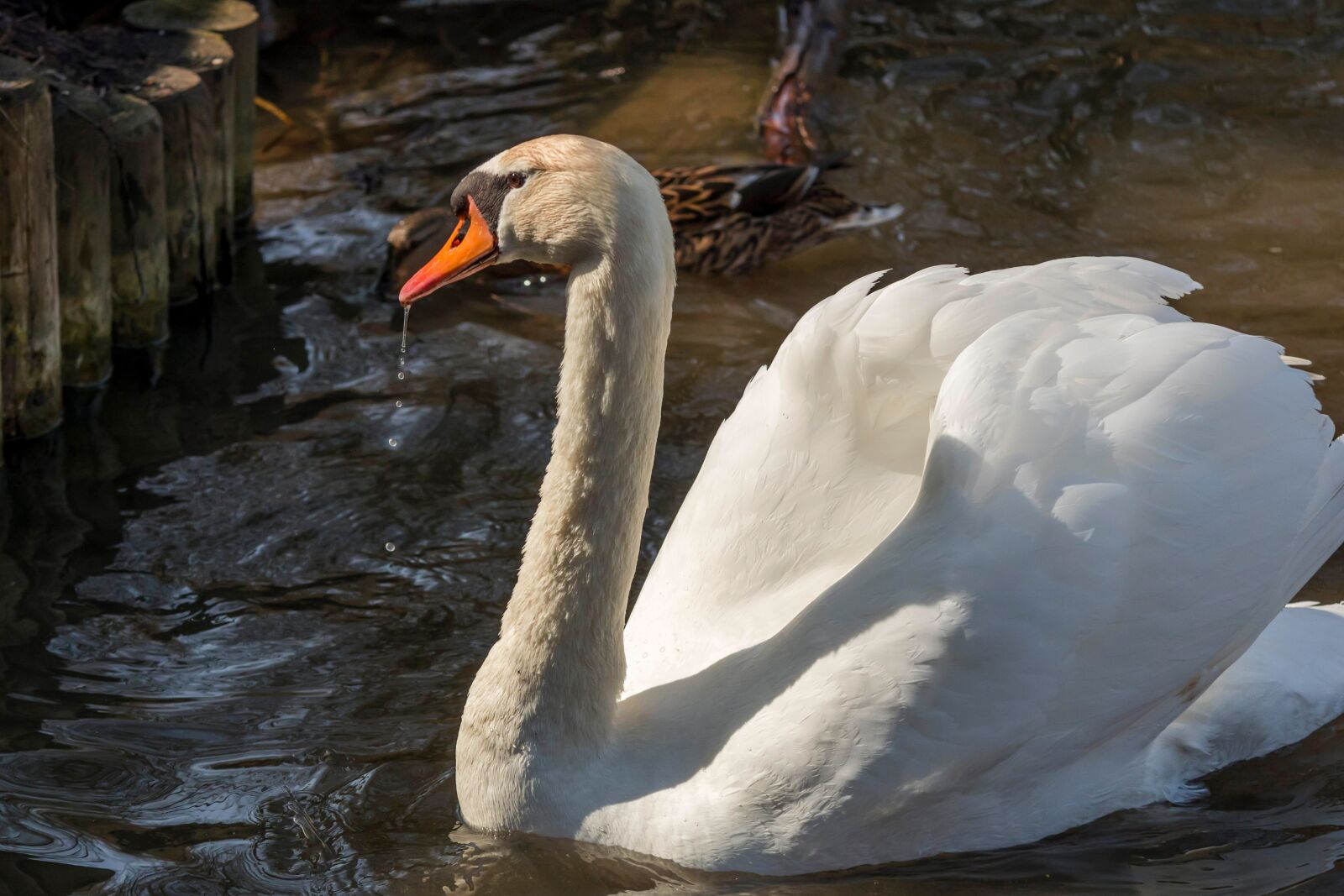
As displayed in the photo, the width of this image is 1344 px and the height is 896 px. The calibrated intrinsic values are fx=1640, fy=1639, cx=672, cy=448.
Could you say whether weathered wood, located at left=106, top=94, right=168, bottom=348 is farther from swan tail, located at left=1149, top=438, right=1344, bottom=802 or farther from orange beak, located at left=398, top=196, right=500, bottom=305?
swan tail, located at left=1149, top=438, right=1344, bottom=802

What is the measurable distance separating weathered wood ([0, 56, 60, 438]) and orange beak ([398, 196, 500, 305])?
8.04 ft

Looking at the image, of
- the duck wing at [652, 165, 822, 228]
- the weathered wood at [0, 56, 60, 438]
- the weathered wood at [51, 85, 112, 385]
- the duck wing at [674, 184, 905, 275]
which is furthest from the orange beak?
the duck wing at [652, 165, 822, 228]

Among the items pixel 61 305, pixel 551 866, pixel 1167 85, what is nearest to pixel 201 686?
pixel 551 866

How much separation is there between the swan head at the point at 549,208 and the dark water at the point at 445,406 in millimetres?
1326

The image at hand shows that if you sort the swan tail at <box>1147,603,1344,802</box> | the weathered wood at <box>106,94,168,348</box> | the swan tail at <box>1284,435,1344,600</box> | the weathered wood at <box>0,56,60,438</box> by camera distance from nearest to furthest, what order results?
the swan tail at <box>1284,435,1344,600</box>
the swan tail at <box>1147,603,1344,802</box>
the weathered wood at <box>0,56,60,438</box>
the weathered wood at <box>106,94,168,348</box>

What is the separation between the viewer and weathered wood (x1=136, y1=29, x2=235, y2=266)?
702 centimetres

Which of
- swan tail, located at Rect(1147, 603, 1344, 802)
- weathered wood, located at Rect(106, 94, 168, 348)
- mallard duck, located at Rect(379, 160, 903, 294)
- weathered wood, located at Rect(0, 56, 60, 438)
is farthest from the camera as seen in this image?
mallard duck, located at Rect(379, 160, 903, 294)

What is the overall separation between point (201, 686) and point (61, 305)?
2243 mm

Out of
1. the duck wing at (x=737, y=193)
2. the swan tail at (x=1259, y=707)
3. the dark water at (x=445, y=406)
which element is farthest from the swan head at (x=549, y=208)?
the duck wing at (x=737, y=193)

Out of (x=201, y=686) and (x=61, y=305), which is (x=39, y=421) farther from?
(x=201, y=686)

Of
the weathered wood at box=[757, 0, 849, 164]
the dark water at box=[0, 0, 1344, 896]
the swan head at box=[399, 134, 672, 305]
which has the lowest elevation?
the dark water at box=[0, 0, 1344, 896]

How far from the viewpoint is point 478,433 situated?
607cm

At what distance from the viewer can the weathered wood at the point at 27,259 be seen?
5414mm

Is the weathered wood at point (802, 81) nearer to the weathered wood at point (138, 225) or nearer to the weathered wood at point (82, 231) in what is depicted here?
the weathered wood at point (138, 225)
